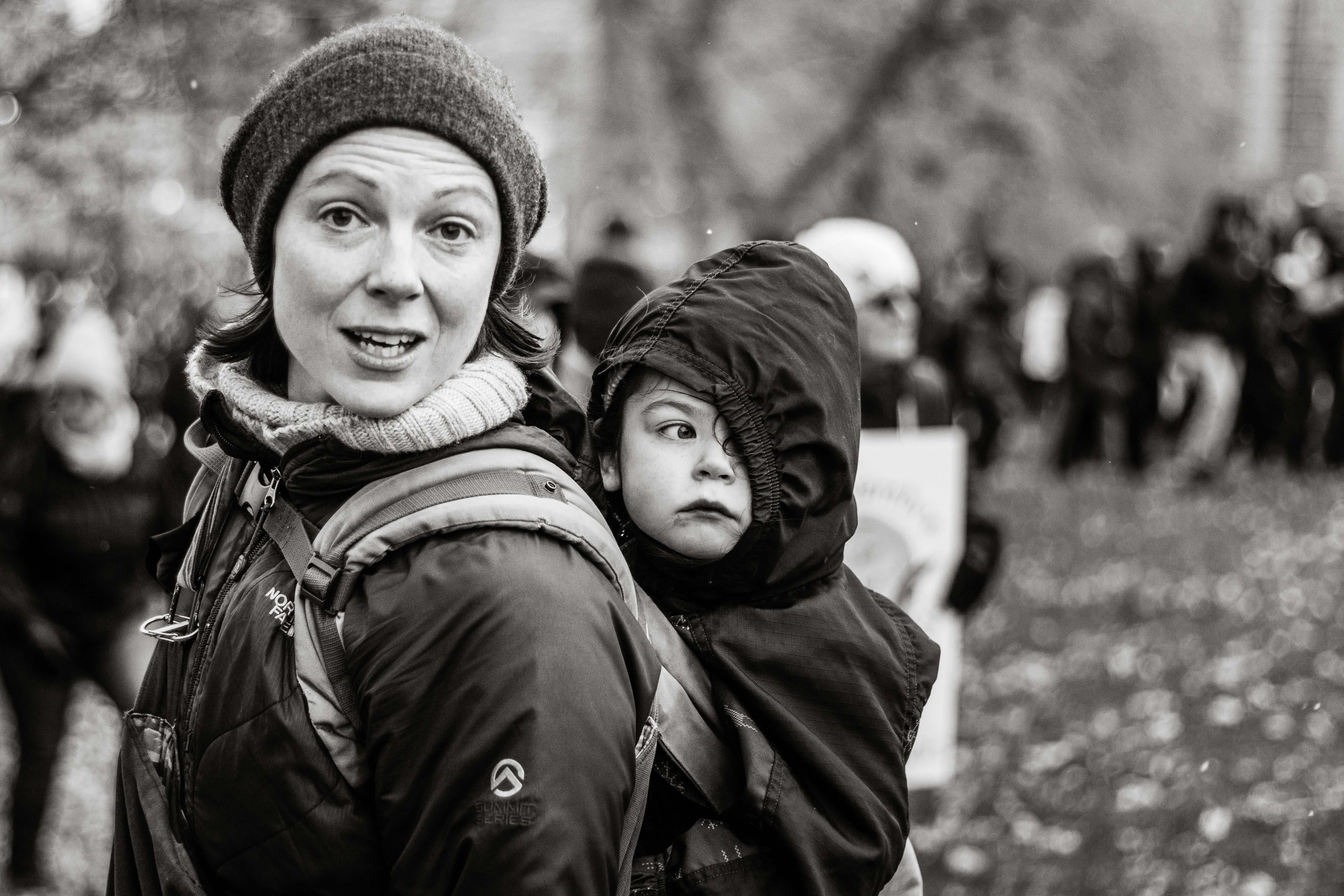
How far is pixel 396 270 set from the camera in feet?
5.72

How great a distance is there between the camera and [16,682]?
16.9 feet

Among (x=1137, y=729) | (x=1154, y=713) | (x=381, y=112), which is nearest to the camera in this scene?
(x=381, y=112)

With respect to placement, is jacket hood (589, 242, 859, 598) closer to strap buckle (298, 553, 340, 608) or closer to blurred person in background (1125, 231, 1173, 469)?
strap buckle (298, 553, 340, 608)

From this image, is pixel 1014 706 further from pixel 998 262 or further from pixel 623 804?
pixel 998 262

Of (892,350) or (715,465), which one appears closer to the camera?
(715,465)

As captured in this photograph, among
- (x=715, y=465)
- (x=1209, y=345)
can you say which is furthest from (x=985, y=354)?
(x=715, y=465)

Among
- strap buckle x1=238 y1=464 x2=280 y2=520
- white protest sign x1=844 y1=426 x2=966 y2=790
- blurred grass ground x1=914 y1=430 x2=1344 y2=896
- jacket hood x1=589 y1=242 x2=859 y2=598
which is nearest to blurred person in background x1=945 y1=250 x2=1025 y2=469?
blurred grass ground x1=914 y1=430 x2=1344 y2=896

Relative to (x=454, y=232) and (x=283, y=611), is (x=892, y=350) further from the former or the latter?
(x=283, y=611)

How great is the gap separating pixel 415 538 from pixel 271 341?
0.56 metres

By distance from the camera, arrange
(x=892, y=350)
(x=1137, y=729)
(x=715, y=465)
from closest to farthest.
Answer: (x=715, y=465) → (x=892, y=350) → (x=1137, y=729)

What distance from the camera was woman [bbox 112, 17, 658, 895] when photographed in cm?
153

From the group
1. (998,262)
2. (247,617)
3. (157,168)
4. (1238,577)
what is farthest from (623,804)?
(998,262)

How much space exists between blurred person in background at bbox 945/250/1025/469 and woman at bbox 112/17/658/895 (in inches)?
Answer: 403

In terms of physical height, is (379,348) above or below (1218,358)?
above
